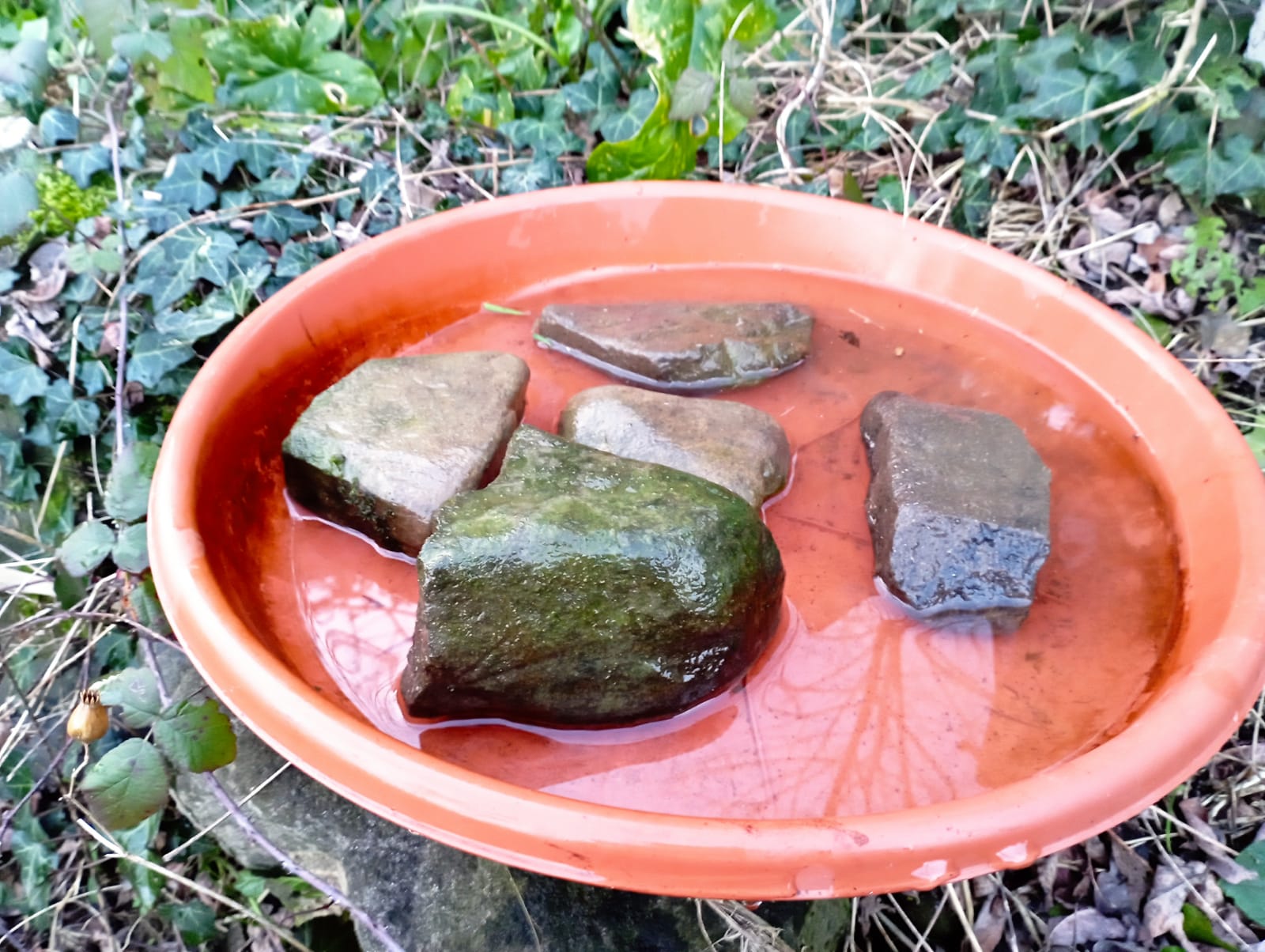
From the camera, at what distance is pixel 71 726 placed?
1.34 metres

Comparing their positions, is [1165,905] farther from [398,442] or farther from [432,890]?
[398,442]

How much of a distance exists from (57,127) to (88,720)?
6.14ft

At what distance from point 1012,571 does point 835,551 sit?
11.8 inches

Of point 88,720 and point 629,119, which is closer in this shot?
point 88,720

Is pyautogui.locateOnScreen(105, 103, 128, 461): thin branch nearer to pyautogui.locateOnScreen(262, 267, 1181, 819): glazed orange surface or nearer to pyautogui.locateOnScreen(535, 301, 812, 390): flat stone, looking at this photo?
pyautogui.locateOnScreen(262, 267, 1181, 819): glazed orange surface

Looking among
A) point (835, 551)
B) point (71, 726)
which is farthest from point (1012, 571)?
point (71, 726)

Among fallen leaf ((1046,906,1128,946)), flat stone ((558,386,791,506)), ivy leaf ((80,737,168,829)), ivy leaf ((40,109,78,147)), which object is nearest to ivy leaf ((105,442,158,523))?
ivy leaf ((80,737,168,829))

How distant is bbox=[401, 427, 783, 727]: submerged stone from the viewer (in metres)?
1.24

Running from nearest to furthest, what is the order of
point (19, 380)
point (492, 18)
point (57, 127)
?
point (19, 380) < point (57, 127) < point (492, 18)

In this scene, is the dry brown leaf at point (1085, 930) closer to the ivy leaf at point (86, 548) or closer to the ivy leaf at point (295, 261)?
the ivy leaf at point (86, 548)

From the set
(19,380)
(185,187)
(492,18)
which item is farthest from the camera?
(492,18)

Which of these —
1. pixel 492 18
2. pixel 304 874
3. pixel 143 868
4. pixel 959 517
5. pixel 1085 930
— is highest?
pixel 492 18

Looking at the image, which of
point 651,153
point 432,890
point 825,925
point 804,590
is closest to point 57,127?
point 651,153

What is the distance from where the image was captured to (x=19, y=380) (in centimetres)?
198
